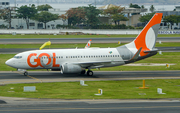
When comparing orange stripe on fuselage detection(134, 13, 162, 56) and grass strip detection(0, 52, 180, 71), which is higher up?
orange stripe on fuselage detection(134, 13, 162, 56)

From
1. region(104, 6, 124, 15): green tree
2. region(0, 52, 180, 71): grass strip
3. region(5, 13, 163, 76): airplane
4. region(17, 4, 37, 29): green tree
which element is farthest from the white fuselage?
region(104, 6, 124, 15): green tree

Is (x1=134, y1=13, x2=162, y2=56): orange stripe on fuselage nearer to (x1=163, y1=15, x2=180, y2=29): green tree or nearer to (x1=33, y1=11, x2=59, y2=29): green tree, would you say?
(x1=163, y1=15, x2=180, y2=29): green tree

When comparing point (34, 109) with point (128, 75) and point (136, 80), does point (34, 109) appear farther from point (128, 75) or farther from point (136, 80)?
point (128, 75)

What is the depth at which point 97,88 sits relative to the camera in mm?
35406

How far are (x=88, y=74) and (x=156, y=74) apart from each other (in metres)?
11.6

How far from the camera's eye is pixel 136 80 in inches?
1615

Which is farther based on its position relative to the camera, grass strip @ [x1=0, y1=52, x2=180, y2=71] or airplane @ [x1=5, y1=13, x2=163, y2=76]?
grass strip @ [x1=0, y1=52, x2=180, y2=71]

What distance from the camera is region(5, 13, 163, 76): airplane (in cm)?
4272

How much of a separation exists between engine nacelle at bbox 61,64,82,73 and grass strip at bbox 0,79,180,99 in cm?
393

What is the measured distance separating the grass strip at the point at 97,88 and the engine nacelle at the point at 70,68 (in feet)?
12.9

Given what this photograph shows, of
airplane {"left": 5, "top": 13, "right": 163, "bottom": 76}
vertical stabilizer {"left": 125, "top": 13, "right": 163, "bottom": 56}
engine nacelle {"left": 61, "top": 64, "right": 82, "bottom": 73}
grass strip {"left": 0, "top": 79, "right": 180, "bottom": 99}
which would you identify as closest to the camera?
grass strip {"left": 0, "top": 79, "right": 180, "bottom": 99}

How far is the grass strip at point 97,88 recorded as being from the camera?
102 feet

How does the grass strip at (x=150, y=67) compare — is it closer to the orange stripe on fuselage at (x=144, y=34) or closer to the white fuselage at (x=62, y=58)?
the orange stripe on fuselage at (x=144, y=34)

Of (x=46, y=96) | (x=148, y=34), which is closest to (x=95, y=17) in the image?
(x=148, y=34)
